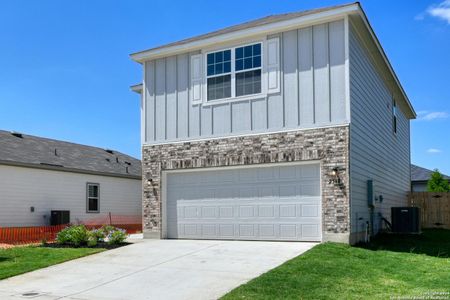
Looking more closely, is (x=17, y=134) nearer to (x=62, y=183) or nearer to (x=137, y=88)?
(x=62, y=183)

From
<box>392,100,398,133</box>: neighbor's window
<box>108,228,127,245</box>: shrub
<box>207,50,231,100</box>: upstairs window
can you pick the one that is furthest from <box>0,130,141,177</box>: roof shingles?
Result: <box>392,100,398,133</box>: neighbor's window

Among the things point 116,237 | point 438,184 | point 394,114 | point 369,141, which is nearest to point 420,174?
point 438,184

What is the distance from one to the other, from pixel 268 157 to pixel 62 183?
36.7 feet

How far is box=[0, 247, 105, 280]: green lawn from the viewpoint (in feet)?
35.0

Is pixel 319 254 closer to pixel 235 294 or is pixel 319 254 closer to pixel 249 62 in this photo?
pixel 235 294

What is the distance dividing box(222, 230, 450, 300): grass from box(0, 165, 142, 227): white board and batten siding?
1253 centimetres

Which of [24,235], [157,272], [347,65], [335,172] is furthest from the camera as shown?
[24,235]

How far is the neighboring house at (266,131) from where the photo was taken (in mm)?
12930

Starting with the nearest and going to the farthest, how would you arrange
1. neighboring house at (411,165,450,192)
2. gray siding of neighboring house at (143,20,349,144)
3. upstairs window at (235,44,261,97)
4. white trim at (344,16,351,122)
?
white trim at (344,16,351,122) < gray siding of neighboring house at (143,20,349,144) < upstairs window at (235,44,261,97) < neighboring house at (411,165,450,192)

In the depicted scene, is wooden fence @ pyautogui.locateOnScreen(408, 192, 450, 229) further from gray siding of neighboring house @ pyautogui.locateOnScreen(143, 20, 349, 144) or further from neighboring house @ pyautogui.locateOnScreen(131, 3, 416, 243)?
gray siding of neighboring house @ pyautogui.locateOnScreen(143, 20, 349, 144)

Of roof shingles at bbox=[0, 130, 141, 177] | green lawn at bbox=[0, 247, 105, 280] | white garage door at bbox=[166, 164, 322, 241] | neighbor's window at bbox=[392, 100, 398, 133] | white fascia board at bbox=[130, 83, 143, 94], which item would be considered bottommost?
green lawn at bbox=[0, 247, 105, 280]

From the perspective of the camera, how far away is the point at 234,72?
14367mm

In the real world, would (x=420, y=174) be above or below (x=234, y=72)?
below

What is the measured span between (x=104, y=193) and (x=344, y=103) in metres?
14.2
